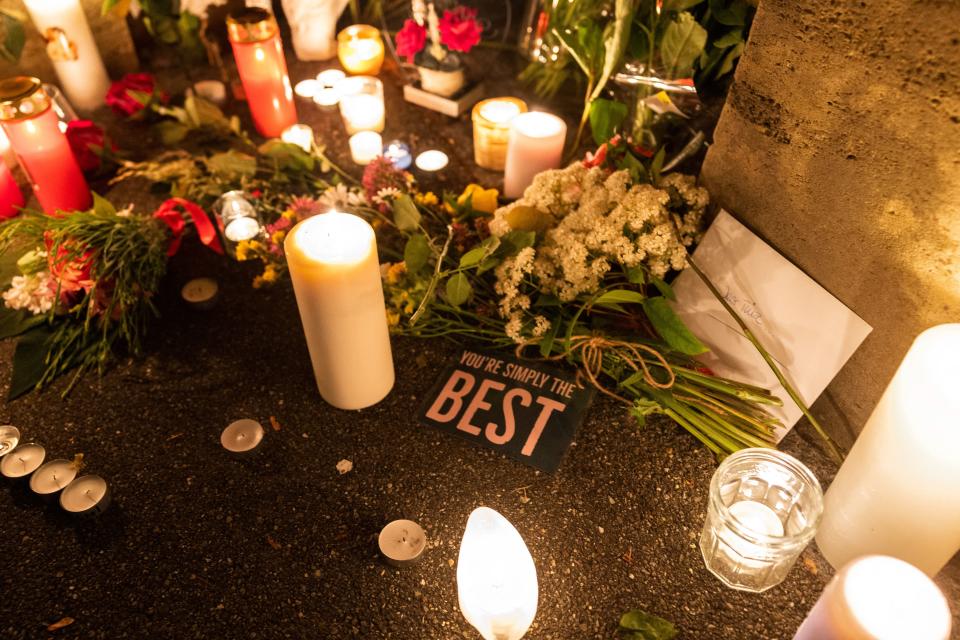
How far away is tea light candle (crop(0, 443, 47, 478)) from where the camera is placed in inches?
43.6

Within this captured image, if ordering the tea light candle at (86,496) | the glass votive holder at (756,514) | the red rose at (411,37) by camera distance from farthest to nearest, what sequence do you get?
the red rose at (411,37) < the tea light candle at (86,496) < the glass votive holder at (756,514)

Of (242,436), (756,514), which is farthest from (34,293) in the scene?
(756,514)

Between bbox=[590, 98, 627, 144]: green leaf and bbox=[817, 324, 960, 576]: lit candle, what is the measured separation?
92cm

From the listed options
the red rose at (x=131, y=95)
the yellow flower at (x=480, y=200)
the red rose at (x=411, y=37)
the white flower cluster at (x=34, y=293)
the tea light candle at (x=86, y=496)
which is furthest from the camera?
the red rose at (x=131, y=95)

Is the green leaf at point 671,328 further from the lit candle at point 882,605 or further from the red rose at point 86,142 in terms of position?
the red rose at point 86,142

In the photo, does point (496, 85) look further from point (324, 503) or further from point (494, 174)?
point (324, 503)

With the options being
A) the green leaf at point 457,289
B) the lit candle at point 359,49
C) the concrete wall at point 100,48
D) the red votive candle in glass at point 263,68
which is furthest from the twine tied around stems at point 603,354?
the concrete wall at point 100,48

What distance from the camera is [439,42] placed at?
6.25ft

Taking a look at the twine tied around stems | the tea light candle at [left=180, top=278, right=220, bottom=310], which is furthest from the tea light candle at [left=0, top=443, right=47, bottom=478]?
the twine tied around stems

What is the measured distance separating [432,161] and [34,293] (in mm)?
969

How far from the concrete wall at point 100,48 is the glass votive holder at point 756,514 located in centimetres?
210

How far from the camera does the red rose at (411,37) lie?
1.84 meters

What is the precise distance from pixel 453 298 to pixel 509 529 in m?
0.45

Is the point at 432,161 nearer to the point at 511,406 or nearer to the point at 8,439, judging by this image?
the point at 511,406
